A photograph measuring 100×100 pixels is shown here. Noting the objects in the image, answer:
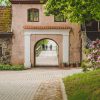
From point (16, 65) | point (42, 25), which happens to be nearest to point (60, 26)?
point (42, 25)

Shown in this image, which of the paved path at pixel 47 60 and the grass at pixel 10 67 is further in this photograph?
the paved path at pixel 47 60

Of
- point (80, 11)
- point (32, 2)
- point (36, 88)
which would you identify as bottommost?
point (36, 88)

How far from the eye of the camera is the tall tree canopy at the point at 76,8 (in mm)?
19781

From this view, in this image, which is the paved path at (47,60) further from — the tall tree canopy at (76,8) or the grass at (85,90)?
the grass at (85,90)

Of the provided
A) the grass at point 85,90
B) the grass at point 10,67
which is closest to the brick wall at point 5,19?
the grass at point 10,67

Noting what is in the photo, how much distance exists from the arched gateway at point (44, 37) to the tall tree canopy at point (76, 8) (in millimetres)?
18944

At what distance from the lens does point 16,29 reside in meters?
43.3

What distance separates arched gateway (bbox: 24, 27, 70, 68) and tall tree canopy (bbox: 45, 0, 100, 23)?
1894 centimetres

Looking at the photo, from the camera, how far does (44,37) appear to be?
42812 millimetres

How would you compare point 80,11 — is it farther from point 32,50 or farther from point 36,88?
point 32,50

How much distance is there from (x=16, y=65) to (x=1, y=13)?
20.3ft

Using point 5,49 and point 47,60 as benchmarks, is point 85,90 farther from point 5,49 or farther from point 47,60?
point 47,60

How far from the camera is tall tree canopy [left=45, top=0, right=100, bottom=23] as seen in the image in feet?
64.9

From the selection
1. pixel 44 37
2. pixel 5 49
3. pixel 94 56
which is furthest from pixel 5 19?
pixel 94 56
